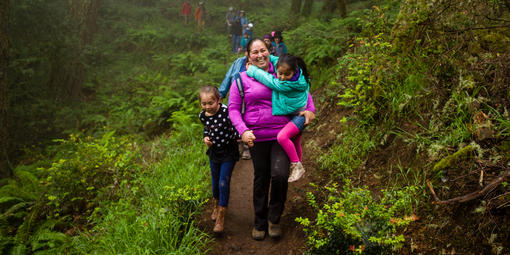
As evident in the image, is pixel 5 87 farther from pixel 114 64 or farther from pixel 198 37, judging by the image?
pixel 198 37

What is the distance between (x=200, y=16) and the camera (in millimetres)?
20141

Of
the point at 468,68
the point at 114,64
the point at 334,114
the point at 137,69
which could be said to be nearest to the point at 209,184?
the point at 334,114

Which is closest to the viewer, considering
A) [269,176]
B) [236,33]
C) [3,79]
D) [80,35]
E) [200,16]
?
[269,176]

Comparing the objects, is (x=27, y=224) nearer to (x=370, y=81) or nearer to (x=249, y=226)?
(x=249, y=226)

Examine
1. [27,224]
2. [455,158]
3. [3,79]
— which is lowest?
[27,224]

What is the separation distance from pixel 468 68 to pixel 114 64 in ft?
51.9

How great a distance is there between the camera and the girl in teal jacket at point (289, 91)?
310 centimetres

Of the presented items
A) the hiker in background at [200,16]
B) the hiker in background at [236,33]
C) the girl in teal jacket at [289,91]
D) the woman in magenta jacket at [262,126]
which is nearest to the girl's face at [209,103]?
the woman in magenta jacket at [262,126]

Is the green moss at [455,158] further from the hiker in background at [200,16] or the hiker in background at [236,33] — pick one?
the hiker in background at [200,16]

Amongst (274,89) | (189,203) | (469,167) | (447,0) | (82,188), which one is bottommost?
(82,188)

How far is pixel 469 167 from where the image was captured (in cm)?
280

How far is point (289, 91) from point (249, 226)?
187 centimetres

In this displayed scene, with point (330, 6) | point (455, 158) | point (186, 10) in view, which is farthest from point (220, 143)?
point (186, 10)

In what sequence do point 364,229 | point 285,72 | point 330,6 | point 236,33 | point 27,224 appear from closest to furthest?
point 364,229, point 285,72, point 27,224, point 330,6, point 236,33
